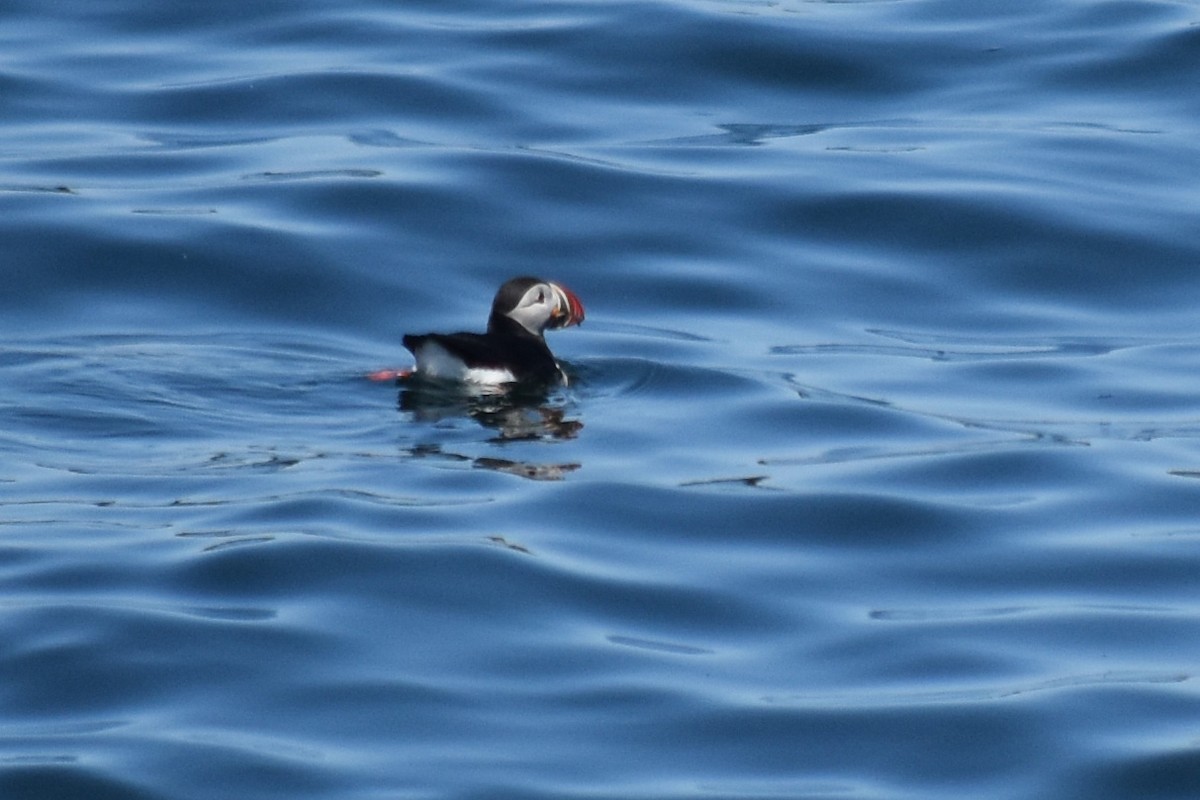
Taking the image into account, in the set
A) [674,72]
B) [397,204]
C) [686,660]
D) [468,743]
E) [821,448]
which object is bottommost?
[468,743]

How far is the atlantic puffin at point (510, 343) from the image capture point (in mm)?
11500

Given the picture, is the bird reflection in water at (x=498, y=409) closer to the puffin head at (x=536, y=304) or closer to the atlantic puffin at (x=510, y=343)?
the atlantic puffin at (x=510, y=343)

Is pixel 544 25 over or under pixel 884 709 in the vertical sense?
over

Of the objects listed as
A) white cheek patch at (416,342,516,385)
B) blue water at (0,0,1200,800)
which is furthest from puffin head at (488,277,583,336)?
white cheek patch at (416,342,516,385)

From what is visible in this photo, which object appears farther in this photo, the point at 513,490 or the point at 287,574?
the point at 513,490

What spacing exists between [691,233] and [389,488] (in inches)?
217

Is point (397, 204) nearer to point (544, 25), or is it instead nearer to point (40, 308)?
point (40, 308)

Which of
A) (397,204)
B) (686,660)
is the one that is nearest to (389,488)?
(686,660)

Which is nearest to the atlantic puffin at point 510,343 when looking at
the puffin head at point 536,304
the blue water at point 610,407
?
the puffin head at point 536,304

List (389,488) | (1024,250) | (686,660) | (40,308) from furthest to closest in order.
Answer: (1024,250) → (40,308) → (389,488) → (686,660)

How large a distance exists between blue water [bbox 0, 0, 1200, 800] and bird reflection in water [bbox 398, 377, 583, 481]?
0.04 m

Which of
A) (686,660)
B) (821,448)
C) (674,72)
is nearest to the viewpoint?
(686,660)

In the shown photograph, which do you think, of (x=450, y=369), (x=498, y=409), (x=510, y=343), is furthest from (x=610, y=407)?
(x=450, y=369)

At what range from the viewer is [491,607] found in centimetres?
821
